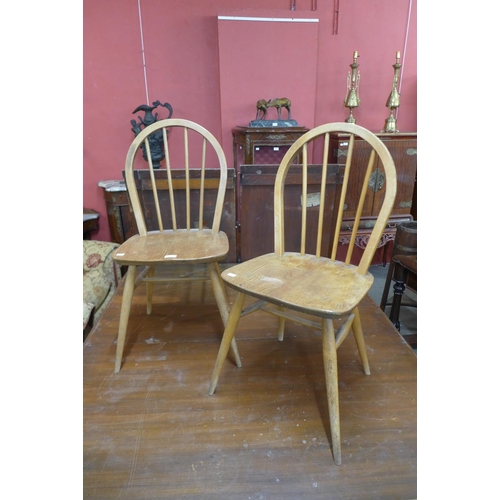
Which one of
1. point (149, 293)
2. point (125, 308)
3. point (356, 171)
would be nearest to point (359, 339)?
point (125, 308)

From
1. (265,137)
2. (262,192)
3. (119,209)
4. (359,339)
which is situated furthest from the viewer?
(119,209)

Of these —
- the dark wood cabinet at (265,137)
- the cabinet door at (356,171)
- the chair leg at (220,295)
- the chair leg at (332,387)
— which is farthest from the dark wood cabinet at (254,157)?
the chair leg at (332,387)

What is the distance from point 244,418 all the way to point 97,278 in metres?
1.55

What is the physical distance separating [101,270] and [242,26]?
6.93 feet

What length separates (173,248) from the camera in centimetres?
129

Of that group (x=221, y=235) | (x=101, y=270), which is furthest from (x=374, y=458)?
(x=101, y=270)

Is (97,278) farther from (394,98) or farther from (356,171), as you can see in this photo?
(394,98)

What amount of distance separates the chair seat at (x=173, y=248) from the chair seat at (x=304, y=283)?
160mm

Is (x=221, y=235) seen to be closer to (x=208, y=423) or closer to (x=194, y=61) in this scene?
(x=208, y=423)

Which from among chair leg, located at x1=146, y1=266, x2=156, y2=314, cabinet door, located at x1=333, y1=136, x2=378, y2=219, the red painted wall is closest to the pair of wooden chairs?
chair leg, located at x1=146, y1=266, x2=156, y2=314

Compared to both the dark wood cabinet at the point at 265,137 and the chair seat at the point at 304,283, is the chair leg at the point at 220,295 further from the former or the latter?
the dark wood cabinet at the point at 265,137

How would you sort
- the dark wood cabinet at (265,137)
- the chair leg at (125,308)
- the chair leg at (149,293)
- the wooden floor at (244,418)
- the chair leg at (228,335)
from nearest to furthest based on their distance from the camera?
1. the wooden floor at (244,418)
2. the chair leg at (228,335)
3. the chair leg at (125,308)
4. the chair leg at (149,293)
5. the dark wood cabinet at (265,137)

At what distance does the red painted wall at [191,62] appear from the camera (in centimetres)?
256
